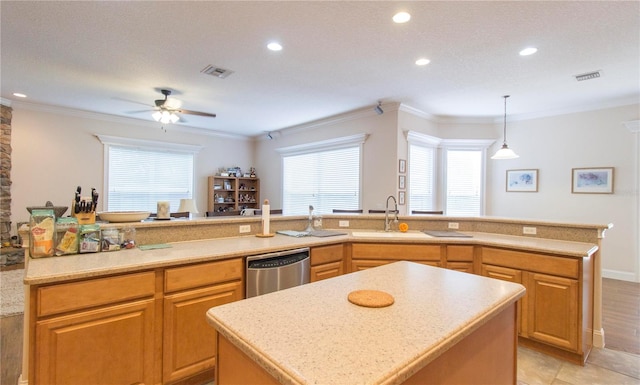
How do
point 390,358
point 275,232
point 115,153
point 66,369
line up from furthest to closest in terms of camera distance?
point 115,153
point 275,232
point 66,369
point 390,358

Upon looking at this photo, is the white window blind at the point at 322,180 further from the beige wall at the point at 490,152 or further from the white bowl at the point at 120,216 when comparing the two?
the white bowl at the point at 120,216

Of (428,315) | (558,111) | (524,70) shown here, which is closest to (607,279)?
(558,111)

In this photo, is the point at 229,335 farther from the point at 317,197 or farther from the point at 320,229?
the point at 317,197

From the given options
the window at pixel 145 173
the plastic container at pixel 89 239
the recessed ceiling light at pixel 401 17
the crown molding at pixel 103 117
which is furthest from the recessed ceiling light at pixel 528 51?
the crown molding at pixel 103 117

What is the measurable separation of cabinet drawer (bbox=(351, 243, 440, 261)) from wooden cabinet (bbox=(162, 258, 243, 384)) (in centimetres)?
133

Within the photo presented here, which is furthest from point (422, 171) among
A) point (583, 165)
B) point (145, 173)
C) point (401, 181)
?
point (145, 173)

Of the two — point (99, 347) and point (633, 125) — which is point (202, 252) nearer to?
point (99, 347)

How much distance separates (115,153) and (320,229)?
4780 mm

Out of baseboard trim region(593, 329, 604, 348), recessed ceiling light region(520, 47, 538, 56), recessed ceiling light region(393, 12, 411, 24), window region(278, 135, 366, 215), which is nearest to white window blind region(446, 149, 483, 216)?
window region(278, 135, 366, 215)

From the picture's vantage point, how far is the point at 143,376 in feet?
6.09

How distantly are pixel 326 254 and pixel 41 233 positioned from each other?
2.06 m

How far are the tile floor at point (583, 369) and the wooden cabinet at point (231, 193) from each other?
5.87 meters

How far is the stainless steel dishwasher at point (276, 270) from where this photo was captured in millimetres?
2289

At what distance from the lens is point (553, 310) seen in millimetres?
2445
